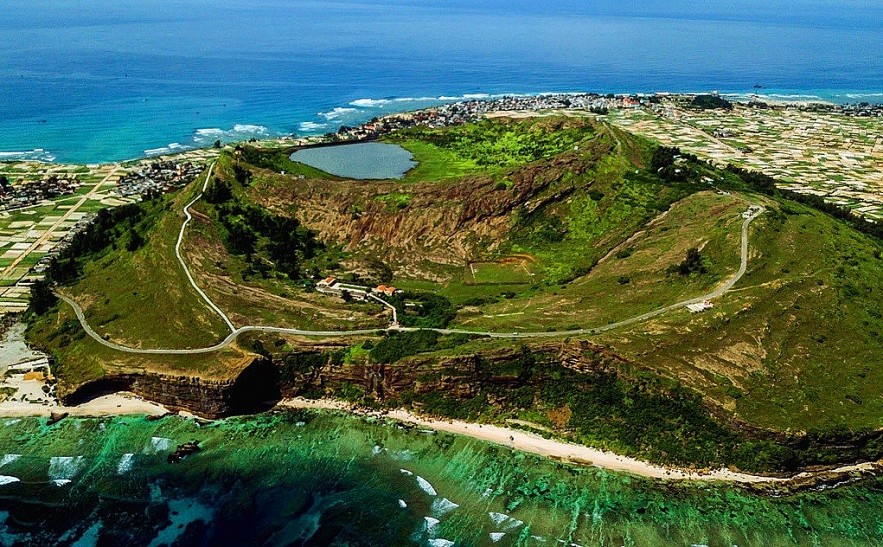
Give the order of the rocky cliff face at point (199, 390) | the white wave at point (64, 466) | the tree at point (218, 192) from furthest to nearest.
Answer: the tree at point (218, 192)
the rocky cliff face at point (199, 390)
the white wave at point (64, 466)

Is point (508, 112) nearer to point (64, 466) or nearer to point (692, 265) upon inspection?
point (692, 265)

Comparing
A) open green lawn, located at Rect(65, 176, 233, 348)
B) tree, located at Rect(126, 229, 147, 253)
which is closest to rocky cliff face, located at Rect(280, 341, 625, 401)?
open green lawn, located at Rect(65, 176, 233, 348)

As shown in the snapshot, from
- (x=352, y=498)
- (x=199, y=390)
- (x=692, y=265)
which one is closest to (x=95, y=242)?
(x=199, y=390)

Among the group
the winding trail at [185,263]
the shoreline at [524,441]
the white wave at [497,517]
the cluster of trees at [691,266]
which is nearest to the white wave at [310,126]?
the winding trail at [185,263]

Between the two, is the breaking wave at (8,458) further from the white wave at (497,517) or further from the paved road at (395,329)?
the white wave at (497,517)

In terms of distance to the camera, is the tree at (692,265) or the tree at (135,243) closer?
the tree at (692,265)
